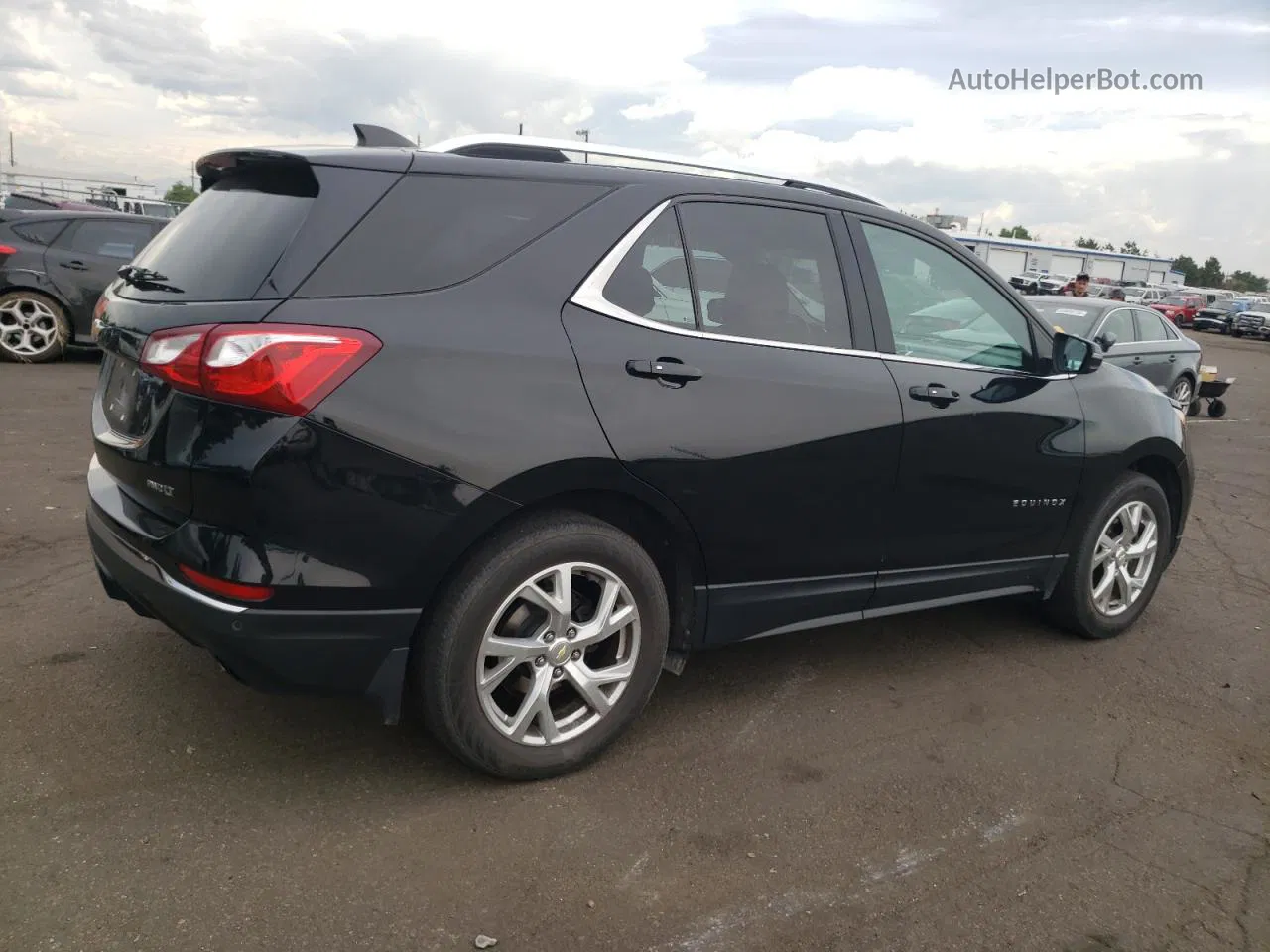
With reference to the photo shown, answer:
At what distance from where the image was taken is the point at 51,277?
10.5 m

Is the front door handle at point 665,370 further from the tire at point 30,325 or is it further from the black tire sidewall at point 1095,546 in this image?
the tire at point 30,325

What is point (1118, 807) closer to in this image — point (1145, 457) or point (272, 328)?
point (1145, 457)

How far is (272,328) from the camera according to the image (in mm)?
2549

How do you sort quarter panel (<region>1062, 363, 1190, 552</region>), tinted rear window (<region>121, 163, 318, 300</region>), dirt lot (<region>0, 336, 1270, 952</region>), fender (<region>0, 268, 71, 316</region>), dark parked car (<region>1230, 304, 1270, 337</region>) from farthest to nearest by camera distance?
dark parked car (<region>1230, 304, 1270, 337</region>) < fender (<region>0, 268, 71, 316</region>) < quarter panel (<region>1062, 363, 1190, 552</region>) < tinted rear window (<region>121, 163, 318, 300</region>) < dirt lot (<region>0, 336, 1270, 952</region>)

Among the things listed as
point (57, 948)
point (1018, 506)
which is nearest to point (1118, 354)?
point (1018, 506)

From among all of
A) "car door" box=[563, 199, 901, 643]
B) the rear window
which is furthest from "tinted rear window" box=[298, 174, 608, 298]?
the rear window

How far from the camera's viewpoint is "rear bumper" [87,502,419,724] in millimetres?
2605

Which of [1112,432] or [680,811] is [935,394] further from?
[680,811]

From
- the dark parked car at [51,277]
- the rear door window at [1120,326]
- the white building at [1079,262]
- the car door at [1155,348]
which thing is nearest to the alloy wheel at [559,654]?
the rear door window at [1120,326]

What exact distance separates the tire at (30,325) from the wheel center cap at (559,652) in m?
9.87

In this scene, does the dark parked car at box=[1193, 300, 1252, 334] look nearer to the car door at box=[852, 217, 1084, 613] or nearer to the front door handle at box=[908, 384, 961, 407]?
the car door at box=[852, 217, 1084, 613]

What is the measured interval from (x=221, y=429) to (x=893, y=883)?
2.12 m

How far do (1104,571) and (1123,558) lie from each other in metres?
0.12

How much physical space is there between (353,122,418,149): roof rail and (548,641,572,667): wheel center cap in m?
1.57
